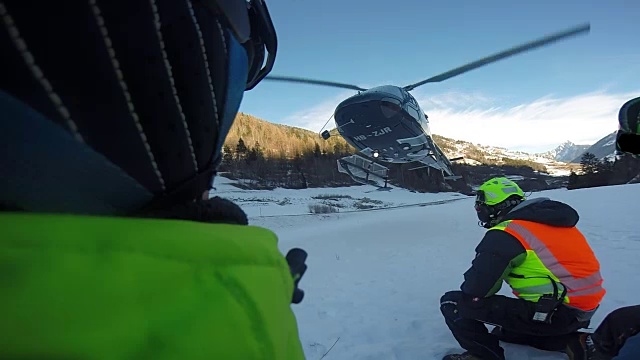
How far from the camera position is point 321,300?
205 inches

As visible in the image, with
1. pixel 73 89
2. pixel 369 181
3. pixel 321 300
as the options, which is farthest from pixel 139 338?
pixel 369 181

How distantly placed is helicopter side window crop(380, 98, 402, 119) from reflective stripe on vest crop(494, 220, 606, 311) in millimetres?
6317

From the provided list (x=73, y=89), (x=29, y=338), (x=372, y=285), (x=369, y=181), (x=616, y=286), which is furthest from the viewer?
(x=369, y=181)

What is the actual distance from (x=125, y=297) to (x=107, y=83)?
0.93ft

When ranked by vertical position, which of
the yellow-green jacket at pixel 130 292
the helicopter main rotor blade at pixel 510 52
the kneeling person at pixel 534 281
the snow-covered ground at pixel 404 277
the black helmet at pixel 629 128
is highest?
the helicopter main rotor blade at pixel 510 52

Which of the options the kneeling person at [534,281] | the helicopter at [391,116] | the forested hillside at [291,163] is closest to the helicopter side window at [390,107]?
the helicopter at [391,116]

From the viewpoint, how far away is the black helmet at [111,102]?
0.43m

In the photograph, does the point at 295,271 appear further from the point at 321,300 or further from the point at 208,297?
the point at 321,300

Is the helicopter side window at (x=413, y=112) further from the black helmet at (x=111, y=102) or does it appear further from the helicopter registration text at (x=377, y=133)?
the black helmet at (x=111, y=102)

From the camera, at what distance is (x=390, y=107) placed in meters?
8.88

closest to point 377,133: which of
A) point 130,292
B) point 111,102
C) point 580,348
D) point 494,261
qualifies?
point 494,261

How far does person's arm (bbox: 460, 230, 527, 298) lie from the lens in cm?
277

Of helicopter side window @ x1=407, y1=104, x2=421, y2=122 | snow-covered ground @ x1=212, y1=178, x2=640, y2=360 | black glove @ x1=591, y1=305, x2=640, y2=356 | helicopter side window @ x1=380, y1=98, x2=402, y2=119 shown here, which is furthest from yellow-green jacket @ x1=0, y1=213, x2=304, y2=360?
helicopter side window @ x1=407, y1=104, x2=421, y2=122

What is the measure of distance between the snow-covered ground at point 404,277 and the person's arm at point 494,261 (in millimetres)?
665
